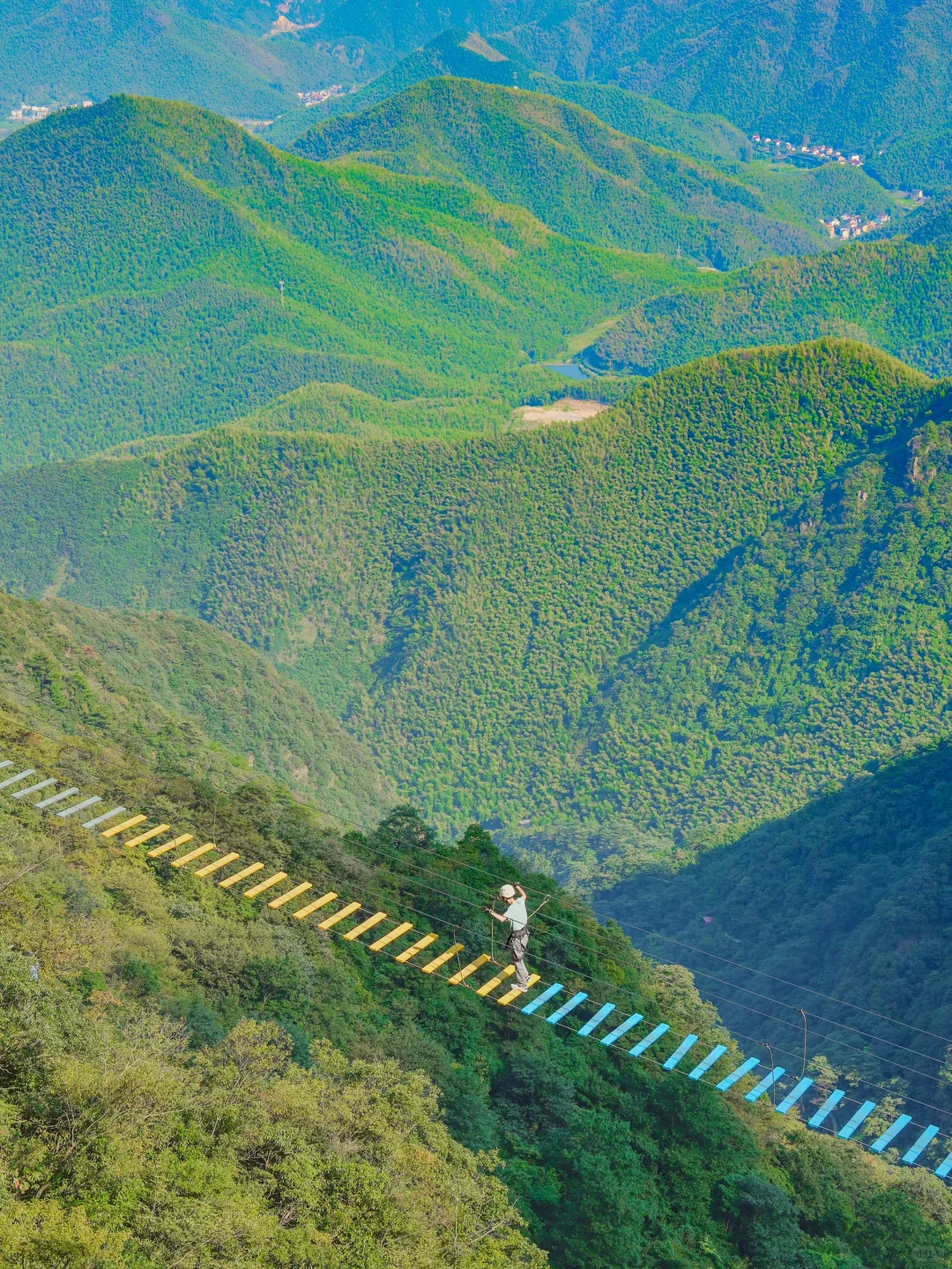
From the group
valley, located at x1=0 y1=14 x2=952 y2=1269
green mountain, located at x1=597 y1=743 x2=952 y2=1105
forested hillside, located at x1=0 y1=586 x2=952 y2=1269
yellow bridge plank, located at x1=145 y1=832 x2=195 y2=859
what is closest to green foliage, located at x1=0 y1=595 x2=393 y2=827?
valley, located at x1=0 y1=14 x2=952 y2=1269

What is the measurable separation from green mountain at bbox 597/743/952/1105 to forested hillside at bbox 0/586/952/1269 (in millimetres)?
13108

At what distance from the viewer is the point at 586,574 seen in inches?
6161

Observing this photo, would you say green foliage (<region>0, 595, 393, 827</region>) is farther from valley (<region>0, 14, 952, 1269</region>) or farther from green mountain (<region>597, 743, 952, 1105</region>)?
green mountain (<region>597, 743, 952, 1105</region>)

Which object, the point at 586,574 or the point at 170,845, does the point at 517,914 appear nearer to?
the point at 170,845

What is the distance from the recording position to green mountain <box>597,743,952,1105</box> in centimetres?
7444

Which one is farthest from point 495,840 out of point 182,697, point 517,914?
point 517,914

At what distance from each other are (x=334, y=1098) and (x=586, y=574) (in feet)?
391

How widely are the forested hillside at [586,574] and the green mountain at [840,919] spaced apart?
59.2ft

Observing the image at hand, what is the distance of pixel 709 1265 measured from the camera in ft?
150

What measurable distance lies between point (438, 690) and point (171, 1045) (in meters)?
114

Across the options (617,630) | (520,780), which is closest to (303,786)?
(520,780)

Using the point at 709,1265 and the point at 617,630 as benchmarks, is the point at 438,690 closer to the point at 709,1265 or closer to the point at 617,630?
the point at 617,630

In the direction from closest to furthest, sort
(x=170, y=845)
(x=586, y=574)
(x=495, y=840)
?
1. (x=170, y=845)
2. (x=495, y=840)
3. (x=586, y=574)

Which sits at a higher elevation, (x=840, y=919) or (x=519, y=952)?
(x=840, y=919)
